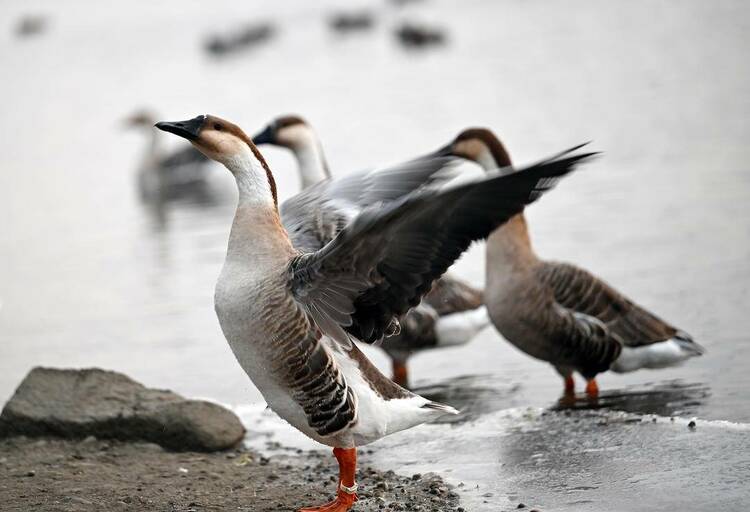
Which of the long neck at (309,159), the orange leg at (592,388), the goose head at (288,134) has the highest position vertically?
the goose head at (288,134)

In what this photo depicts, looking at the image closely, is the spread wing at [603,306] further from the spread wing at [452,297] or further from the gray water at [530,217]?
the spread wing at [452,297]

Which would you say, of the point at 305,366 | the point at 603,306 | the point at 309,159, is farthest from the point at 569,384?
the point at 305,366

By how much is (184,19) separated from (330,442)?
221 ft

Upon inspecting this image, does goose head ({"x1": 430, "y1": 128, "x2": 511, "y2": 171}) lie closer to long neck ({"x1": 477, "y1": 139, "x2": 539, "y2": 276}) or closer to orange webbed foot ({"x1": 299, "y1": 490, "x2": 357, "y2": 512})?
long neck ({"x1": 477, "y1": 139, "x2": 539, "y2": 276})

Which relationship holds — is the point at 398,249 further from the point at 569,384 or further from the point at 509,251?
the point at 569,384

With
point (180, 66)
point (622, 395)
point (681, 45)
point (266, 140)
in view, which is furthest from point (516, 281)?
point (180, 66)

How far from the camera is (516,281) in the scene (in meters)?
8.02

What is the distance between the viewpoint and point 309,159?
941 centimetres

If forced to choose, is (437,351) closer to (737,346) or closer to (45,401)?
(737,346)

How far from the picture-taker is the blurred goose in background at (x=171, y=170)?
70.4ft

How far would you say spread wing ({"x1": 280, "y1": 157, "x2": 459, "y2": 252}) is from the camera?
619 centimetres

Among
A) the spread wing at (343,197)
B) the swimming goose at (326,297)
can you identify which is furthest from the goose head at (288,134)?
the swimming goose at (326,297)

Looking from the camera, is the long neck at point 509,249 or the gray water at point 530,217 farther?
the long neck at point 509,249

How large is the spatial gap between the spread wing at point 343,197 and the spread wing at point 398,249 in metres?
0.95
